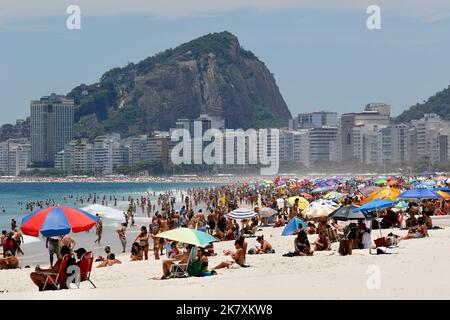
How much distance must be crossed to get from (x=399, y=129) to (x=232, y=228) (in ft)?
499

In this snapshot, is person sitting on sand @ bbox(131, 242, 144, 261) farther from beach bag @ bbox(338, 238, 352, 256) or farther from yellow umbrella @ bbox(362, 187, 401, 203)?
yellow umbrella @ bbox(362, 187, 401, 203)

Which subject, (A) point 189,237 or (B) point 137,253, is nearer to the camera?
(A) point 189,237

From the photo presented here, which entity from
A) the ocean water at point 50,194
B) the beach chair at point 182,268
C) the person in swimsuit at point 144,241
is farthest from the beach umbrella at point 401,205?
the ocean water at point 50,194

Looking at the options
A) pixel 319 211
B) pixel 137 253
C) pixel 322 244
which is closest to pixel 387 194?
pixel 319 211

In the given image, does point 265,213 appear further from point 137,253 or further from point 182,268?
point 182,268

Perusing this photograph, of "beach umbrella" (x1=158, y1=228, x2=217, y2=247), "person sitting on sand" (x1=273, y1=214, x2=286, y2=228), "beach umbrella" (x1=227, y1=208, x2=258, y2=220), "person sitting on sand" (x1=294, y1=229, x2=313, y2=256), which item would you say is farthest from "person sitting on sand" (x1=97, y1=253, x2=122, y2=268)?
"person sitting on sand" (x1=273, y1=214, x2=286, y2=228)

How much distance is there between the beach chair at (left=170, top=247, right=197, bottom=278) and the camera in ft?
44.7

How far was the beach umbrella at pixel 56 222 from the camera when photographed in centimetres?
1315

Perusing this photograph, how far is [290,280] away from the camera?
39.5 ft

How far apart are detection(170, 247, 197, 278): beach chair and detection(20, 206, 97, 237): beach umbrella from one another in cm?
153

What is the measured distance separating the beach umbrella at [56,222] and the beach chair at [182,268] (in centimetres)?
153

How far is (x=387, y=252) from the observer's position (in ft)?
51.4

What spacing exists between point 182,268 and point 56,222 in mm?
2174

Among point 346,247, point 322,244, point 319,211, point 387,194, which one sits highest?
point 387,194
